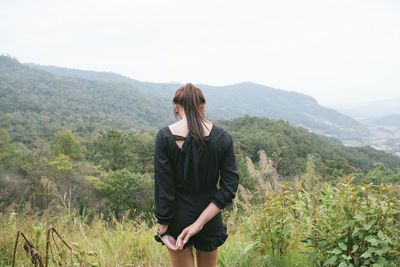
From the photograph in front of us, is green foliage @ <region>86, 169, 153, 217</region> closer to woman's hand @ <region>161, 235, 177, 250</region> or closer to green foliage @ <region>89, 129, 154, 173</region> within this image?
green foliage @ <region>89, 129, 154, 173</region>

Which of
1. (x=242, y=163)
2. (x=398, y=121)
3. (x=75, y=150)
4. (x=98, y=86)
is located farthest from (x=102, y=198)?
(x=398, y=121)

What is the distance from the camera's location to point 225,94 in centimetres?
17900

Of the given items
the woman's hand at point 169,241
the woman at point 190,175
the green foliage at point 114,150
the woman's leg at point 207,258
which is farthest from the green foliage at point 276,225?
the green foliage at point 114,150

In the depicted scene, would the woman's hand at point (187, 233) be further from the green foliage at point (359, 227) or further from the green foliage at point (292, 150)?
the green foliage at point (292, 150)

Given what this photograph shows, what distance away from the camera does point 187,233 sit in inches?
44.7

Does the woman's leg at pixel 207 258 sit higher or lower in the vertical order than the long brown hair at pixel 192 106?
lower

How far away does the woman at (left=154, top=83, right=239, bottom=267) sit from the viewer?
3.66 ft

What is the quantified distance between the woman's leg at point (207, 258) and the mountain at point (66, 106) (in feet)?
135

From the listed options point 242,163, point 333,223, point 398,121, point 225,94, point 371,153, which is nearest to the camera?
point 333,223

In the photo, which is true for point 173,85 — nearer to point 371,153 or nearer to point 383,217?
point 371,153

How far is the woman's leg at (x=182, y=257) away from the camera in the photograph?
1.21 meters

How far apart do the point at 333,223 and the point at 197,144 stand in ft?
2.77

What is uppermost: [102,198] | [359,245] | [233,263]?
[359,245]

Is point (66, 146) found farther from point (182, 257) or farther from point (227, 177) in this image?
point (227, 177)
